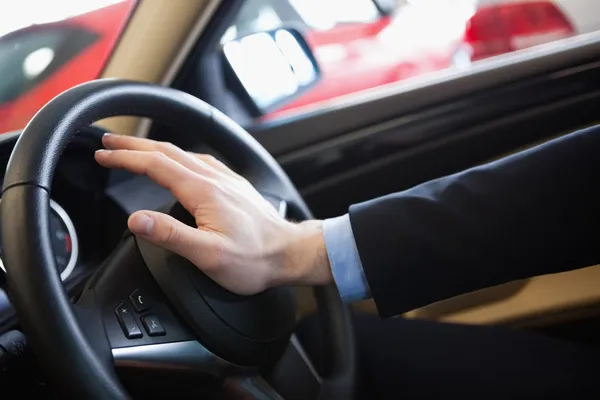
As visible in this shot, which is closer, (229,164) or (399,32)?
(229,164)

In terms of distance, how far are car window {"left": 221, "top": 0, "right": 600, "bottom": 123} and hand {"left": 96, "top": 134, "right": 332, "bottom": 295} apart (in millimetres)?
498

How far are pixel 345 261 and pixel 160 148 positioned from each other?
0.26 m

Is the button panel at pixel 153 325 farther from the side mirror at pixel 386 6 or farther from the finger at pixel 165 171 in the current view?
the side mirror at pixel 386 6

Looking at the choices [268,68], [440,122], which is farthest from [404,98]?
[268,68]

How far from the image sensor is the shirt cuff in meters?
0.85

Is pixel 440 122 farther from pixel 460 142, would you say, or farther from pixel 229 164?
pixel 229 164

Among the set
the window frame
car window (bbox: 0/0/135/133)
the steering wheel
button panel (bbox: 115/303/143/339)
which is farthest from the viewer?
the window frame

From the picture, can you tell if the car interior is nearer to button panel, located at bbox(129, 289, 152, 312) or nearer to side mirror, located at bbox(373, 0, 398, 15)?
button panel, located at bbox(129, 289, 152, 312)

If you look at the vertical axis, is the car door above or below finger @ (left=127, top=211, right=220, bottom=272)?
below

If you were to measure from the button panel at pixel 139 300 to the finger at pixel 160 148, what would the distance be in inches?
6.2

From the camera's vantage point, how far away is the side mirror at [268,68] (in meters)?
1.32

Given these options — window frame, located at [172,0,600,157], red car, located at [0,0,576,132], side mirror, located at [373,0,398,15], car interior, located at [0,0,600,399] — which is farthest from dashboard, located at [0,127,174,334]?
side mirror, located at [373,0,398,15]

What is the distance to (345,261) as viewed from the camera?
85 centimetres

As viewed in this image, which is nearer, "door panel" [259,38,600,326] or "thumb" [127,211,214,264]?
"thumb" [127,211,214,264]
